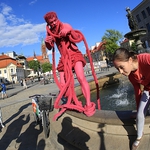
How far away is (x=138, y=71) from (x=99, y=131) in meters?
1.55

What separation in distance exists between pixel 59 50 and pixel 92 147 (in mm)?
2208

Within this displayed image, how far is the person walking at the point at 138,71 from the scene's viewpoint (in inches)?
98.4

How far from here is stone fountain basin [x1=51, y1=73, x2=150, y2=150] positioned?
3262 millimetres

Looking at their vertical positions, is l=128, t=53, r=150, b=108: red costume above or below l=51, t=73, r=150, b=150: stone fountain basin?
above

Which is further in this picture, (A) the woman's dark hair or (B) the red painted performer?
(B) the red painted performer

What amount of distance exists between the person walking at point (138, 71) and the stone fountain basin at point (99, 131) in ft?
0.68

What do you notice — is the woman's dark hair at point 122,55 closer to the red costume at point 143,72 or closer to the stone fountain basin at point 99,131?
the red costume at point 143,72

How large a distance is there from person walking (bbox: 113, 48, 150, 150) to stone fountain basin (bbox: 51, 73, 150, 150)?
21 centimetres

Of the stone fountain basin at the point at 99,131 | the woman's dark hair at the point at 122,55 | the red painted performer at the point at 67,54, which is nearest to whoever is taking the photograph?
the woman's dark hair at the point at 122,55

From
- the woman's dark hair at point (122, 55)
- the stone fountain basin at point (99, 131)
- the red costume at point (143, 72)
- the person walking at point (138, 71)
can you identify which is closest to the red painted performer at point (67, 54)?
the stone fountain basin at point (99, 131)

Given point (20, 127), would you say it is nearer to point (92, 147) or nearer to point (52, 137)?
point (52, 137)

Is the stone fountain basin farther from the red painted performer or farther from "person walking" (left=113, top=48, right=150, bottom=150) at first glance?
the red painted performer

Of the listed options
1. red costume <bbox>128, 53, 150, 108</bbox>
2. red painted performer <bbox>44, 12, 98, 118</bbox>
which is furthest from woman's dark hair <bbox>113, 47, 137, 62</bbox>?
red painted performer <bbox>44, 12, 98, 118</bbox>

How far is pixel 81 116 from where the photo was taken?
4.01 m
